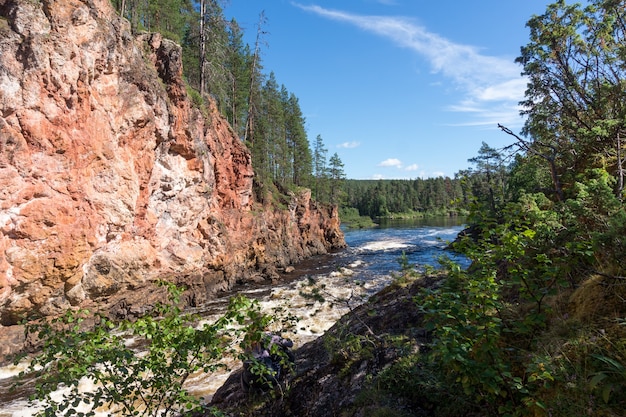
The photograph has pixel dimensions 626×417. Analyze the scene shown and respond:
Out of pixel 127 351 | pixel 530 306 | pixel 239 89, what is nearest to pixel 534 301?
pixel 530 306

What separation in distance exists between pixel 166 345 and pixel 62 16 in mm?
15826

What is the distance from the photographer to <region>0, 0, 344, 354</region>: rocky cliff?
1168 centimetres

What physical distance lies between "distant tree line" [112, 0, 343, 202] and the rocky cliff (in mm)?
5246

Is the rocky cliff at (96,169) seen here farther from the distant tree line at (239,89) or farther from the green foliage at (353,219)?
the green foliage at (353,219)

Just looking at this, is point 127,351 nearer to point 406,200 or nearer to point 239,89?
point 239,89

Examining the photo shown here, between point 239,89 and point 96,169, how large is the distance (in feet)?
79.7

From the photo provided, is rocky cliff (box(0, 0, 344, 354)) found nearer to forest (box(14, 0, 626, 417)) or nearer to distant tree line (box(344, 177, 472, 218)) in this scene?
forest (box(14, 0, 626, 417))

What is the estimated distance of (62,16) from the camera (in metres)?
13.1

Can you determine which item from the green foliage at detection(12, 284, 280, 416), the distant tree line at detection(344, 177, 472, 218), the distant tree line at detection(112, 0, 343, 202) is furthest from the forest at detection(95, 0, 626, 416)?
the distant tree line at detection(344, 177, 472, 218)

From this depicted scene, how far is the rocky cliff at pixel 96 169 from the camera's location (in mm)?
11680

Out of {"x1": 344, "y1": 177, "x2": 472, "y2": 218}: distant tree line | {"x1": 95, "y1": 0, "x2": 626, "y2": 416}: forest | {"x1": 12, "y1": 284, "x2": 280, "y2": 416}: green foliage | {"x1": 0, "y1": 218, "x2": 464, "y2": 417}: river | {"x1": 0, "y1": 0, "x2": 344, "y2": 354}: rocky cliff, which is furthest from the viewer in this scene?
{"x1": 344, "y1": 177, "x2": 472, "y2": 218}: distant tree line

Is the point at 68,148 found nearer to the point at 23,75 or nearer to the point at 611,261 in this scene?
the point at 23,75

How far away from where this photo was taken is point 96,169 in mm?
14352

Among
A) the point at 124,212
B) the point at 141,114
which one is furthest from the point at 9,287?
the point at 141,114
